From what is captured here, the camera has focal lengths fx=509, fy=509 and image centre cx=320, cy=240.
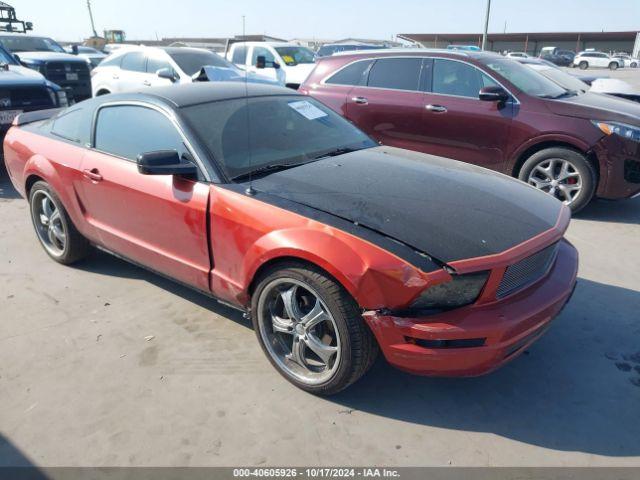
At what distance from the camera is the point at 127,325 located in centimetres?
345

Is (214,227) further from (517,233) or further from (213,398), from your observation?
(517,233)

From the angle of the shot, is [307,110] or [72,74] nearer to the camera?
[307,110]

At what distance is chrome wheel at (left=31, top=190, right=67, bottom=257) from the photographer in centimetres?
429

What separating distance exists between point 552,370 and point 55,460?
2.65 meters

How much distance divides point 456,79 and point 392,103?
80 centimetres

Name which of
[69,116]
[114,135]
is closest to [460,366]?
[114,135]

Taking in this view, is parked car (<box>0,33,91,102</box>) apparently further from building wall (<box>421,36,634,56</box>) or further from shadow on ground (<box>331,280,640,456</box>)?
building wall (<box>421,36,634,56</box>)

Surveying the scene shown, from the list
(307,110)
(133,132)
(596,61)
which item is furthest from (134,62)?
(596,61)

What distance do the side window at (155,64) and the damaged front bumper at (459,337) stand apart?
9323 mm

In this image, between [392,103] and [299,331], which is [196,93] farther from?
[392,103]

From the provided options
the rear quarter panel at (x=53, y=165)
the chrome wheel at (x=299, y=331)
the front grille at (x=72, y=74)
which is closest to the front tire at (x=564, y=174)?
the chrome wheel at (x=299, y=331)

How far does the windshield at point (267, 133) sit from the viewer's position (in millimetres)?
3125

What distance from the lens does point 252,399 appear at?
2738mm

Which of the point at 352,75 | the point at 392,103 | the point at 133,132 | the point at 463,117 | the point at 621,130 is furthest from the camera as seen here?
the point at 352,75
